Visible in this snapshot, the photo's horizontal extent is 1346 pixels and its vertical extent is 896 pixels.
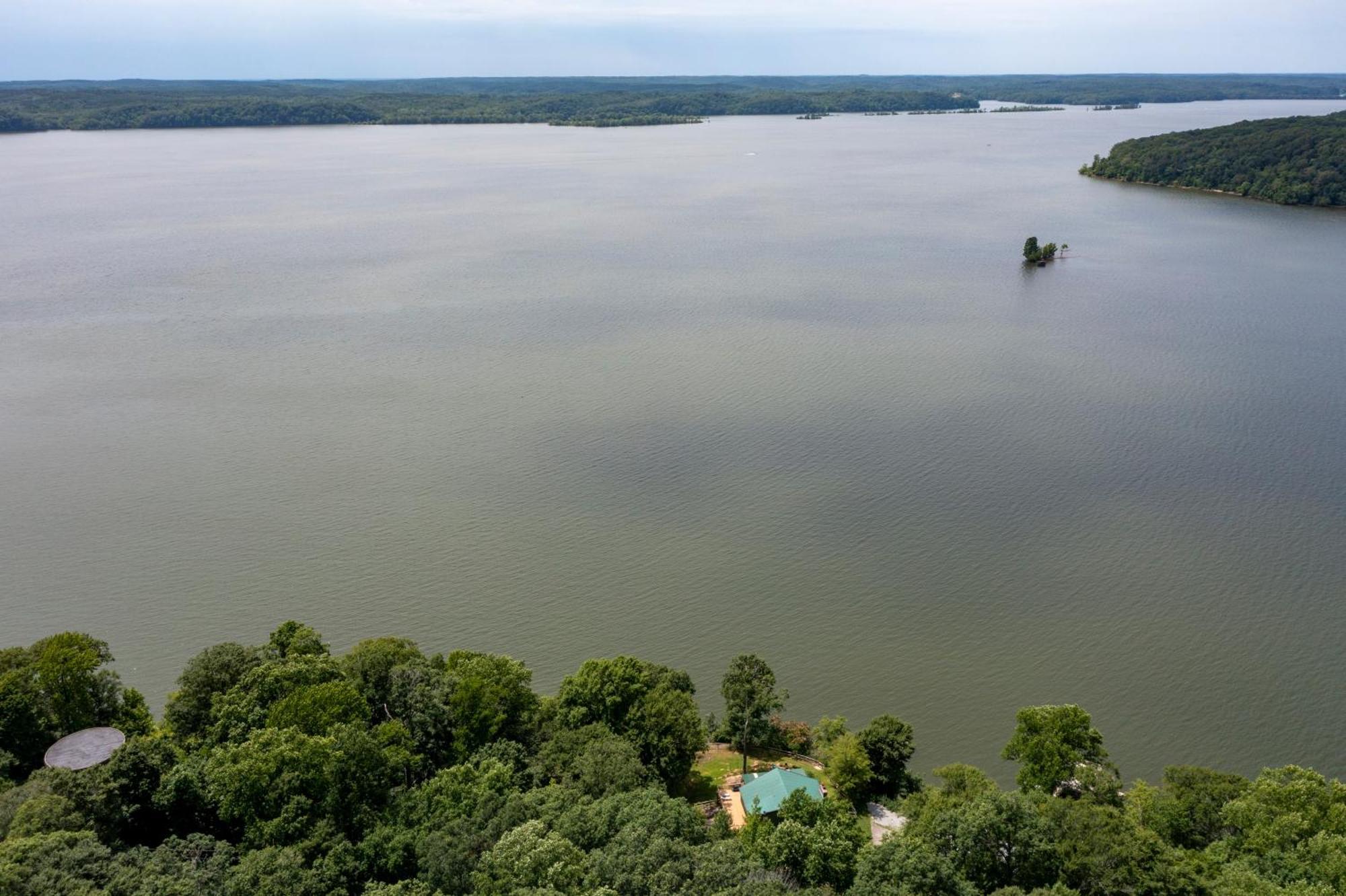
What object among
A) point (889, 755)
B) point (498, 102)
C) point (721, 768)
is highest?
point (498, 102)

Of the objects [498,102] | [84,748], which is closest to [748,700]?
[84,748]

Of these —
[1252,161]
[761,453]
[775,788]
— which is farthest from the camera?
[1252,161]

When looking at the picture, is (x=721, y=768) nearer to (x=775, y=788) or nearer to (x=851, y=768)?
(x=775, y=788)

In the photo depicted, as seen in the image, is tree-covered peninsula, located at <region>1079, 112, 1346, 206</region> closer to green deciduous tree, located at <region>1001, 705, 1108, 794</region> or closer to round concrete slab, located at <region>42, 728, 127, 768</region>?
green deciduous tree, located at <region>1001, 705, 1108, 794</region>

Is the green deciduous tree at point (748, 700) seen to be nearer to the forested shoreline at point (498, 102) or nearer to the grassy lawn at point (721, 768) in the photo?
the grassy lawn at point (721, 768)

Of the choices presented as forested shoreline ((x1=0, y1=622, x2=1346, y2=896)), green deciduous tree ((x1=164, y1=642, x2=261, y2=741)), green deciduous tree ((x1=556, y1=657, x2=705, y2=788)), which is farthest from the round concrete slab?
green deciduous tree ((x1=556, y1=657, x2=705, y2=788))

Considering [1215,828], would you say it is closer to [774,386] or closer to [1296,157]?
[774,386]

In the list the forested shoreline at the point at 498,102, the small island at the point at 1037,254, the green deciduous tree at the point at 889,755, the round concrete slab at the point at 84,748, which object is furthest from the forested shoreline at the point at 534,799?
the forested shoreline at the point at 498,102
